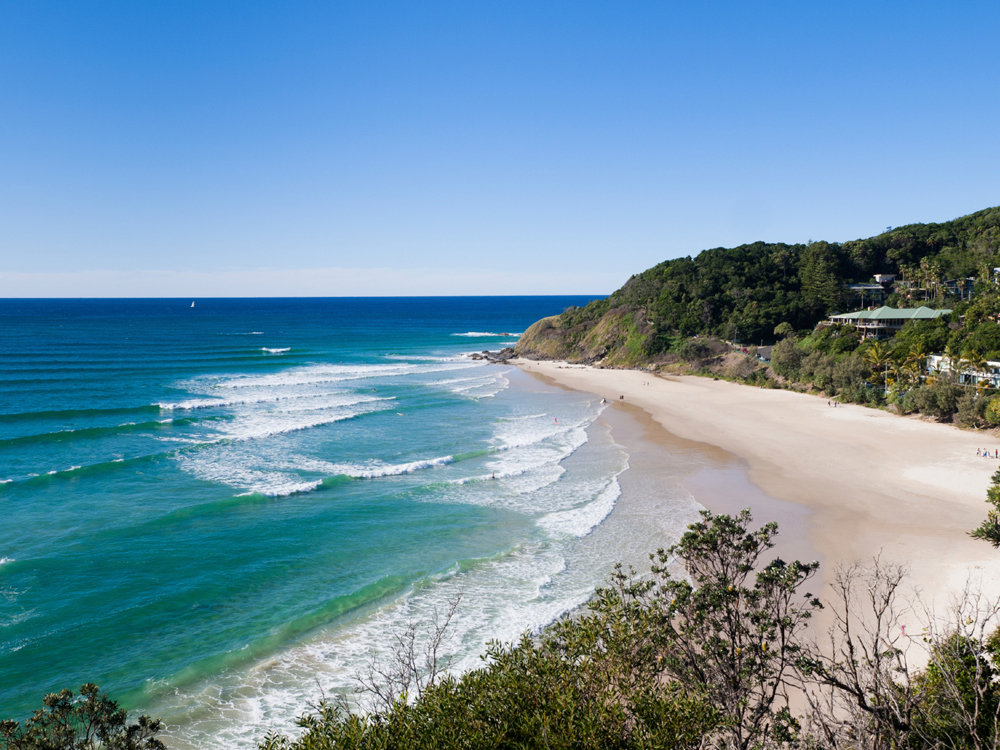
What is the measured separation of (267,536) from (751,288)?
67783 mm

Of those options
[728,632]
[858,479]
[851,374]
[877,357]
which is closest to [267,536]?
[728,632]

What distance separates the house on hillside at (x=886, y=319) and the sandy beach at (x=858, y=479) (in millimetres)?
14388

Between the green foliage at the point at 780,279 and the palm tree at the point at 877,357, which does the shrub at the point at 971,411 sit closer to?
the palm tree at the point at 877,357

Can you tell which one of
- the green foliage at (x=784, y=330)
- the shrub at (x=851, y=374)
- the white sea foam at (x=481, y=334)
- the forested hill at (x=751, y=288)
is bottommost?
the shrub at (x=851, y=374)

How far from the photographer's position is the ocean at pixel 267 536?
15.0 m

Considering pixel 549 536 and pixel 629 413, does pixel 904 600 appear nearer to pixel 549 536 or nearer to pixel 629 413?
pixel 549 536

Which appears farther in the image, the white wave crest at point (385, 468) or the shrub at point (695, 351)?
the shrub at point (695, 351)

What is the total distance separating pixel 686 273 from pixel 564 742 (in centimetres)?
7996

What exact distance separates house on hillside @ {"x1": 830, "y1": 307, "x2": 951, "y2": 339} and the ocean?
92.5 feet

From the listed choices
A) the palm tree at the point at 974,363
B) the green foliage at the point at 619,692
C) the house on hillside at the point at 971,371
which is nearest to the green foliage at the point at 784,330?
the house on hillside at the point at 971,371

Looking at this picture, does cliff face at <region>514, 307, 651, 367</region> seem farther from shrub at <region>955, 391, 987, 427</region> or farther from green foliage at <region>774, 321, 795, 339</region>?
shrub at <region>955, 391, 987, 427</region>

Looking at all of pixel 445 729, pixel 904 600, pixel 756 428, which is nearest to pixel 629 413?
pixel 756 428

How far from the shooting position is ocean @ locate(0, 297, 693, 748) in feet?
49.1

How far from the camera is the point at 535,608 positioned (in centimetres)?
1744
